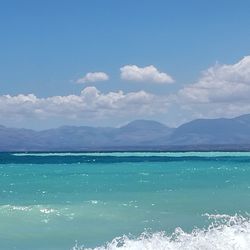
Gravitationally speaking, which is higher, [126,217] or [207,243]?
[207,243]

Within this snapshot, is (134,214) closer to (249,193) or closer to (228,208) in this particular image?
(228,208)

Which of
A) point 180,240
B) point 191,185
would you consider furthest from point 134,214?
point 191,185

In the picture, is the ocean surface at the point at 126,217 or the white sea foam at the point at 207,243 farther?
the ocean surface at the point at 126,217

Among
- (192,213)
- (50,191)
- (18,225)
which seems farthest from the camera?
(50,191)

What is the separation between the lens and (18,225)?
25.9m

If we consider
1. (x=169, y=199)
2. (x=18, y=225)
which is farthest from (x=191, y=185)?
(x=18, y=225)

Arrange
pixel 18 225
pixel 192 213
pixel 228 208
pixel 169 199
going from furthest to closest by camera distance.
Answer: pixel 169 199
pixel 228 208
pixel 192 213
pixel 18 225

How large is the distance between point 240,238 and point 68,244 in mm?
7318

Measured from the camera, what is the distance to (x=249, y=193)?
38031mm

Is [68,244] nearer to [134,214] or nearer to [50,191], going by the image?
[134,214]

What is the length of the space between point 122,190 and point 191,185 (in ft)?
22.3

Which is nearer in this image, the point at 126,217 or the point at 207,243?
the point at 207,243

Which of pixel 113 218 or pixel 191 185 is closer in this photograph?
pixel 113 218

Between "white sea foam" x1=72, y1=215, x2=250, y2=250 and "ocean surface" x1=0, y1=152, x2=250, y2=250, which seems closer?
"white sea foam" x1=72, y1=215, x2=250, y2=250
